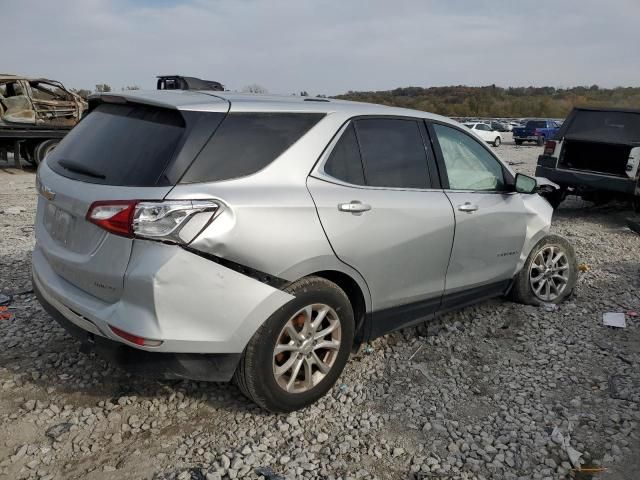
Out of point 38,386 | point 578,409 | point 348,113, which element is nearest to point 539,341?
point 578,409

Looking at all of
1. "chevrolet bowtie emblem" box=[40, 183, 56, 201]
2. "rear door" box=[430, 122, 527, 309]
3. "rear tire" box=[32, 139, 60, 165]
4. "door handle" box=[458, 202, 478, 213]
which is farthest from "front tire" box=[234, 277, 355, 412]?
"rear tire" box=[32, 139, 60, 165]

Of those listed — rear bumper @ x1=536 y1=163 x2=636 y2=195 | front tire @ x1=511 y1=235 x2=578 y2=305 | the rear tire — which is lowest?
the rear tire

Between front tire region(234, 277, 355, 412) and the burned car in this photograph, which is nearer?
front tire region(234, 277, 355, 412)

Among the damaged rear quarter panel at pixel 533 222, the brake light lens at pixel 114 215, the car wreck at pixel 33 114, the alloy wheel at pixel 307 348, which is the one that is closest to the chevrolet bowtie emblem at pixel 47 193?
the brake light lens at pixel 114 215

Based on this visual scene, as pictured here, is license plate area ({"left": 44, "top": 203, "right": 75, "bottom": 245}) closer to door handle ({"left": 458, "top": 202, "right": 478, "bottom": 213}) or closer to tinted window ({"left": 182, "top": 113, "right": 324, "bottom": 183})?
tinted window ({"left": 182, "top": 113, "right": 324, "bottom": 183})

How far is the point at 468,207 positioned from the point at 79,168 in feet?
8.03

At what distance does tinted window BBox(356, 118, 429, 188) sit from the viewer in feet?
10.6

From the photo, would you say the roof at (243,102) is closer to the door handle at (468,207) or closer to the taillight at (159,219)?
the taillight at (159,219)

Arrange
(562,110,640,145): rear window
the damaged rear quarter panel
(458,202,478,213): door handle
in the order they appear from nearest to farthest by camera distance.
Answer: (458,202,478,213): door handle
the damaged rear quarter panel
(562,110,640,145): rear window

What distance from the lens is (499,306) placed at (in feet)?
15.4

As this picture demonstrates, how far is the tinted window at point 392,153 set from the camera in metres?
3.22

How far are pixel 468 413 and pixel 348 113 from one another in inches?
74.4

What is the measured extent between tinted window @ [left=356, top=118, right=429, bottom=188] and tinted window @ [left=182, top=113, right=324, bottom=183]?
0.45 meters

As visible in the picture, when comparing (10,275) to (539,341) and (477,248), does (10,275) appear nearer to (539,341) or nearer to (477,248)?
(477,248)
